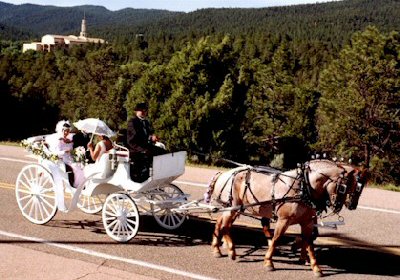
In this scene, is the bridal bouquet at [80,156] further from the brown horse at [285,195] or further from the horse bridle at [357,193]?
the horse bridle at [357,193]

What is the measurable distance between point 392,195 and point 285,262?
249 inches

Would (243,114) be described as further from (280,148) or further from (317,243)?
(317,243)

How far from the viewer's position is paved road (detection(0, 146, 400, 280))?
7.99 metres

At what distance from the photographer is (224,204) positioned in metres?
9.00

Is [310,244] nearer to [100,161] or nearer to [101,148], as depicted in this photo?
[100,161]

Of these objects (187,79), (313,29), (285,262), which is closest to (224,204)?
(285,262)

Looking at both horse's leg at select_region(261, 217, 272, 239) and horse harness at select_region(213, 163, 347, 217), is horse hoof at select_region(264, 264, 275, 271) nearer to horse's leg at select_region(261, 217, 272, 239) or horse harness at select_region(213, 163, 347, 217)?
horse harness at select_region(213, 163, 347, 217)

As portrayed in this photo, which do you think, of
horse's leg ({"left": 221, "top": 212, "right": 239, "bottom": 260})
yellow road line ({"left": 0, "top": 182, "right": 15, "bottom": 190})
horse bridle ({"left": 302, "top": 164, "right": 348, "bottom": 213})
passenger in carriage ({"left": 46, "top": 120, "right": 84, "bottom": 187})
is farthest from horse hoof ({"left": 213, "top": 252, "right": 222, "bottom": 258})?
yellow road line ({"left": 0, "top": 182, "right": 15, "bottom": 190})

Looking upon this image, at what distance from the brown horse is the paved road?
483mm

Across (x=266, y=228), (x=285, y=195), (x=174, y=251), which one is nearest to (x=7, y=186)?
(x=174, y=251)

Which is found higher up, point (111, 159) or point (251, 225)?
point (111, 159)

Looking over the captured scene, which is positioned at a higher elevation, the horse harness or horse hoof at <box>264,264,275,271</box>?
the horse harness

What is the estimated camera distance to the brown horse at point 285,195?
7859 mm

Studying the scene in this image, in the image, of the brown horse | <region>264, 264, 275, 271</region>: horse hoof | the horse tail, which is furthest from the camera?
the horse tail
